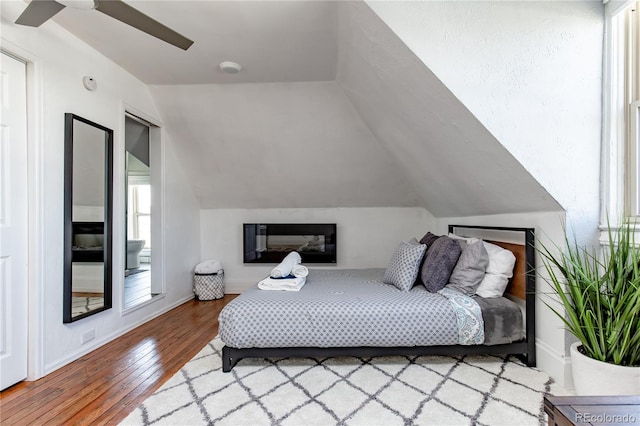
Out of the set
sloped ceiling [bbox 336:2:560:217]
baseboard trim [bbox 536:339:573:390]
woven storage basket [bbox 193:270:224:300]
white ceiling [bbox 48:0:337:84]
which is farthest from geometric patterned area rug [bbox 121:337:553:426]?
white ceiling [bbox 48:0:337:84]

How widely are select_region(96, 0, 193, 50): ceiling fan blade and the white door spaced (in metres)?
0.97

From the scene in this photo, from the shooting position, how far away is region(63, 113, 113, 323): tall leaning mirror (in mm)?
2422

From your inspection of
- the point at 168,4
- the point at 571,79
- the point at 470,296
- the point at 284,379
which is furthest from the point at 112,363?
the point at 571,79

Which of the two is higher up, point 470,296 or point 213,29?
point 213,29

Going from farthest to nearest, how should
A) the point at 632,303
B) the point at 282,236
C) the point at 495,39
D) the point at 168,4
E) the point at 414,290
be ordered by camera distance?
the point at 282,236 → the point at 414,290 → the point at 168,4 → the point at 495,39 → the point at 632,303

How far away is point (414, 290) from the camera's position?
260 centimetres

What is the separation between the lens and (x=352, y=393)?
1.92 metres

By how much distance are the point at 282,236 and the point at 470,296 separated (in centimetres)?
286

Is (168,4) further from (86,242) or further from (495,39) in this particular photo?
(495,39)

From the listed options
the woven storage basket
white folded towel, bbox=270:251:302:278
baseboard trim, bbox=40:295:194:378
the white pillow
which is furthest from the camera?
the woven storage basket

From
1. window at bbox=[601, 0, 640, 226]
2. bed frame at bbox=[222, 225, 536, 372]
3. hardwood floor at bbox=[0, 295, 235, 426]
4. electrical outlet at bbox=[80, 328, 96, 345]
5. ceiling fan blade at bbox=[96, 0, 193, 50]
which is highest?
ceiling fan blade at bbox=[96, 0, 193, 50]

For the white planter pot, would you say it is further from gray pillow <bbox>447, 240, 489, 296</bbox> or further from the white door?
the white door

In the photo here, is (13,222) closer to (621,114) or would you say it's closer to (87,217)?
(87,217)

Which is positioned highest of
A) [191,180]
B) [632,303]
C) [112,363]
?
[191,180]
